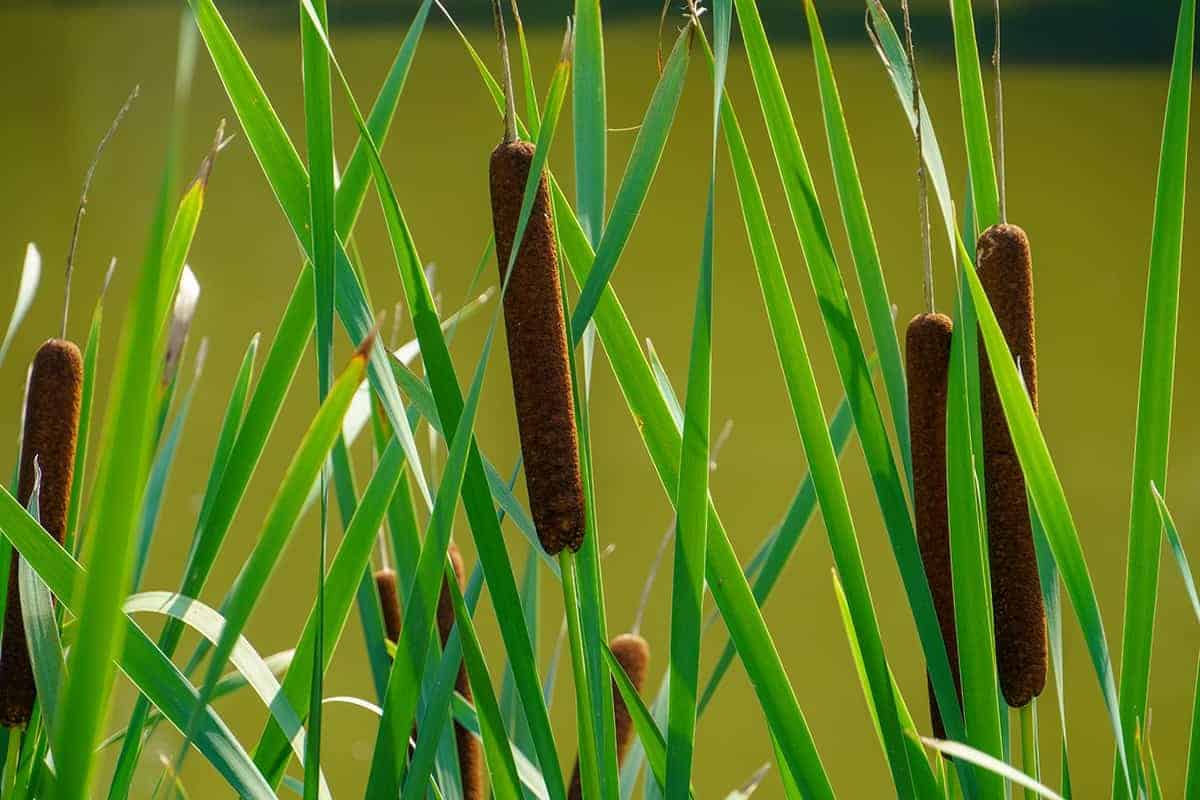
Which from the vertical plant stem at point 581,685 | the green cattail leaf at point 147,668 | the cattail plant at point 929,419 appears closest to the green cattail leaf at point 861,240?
the cattail plant at point 929,419

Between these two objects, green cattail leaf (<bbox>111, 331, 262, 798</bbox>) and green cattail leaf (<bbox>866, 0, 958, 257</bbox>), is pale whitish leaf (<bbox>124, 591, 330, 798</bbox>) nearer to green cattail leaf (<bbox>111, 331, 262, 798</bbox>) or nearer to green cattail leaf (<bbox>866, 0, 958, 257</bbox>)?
green cattail leaf (<bbox>111, 331, 262, 798</bbox>)

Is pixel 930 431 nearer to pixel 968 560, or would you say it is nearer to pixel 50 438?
pixel 968 560

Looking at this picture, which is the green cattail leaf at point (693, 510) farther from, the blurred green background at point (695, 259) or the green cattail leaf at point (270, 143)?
the blurred green background at point (695, 259)

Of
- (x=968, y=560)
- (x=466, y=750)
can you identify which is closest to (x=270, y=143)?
(x=968, y=560)

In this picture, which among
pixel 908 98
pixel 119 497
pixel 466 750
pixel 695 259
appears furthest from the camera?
pixel 695 259

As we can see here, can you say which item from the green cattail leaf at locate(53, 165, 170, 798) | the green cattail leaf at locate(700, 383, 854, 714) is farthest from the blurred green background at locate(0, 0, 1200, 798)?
the green cattail leaf at locate(53, 165, 170, 798)

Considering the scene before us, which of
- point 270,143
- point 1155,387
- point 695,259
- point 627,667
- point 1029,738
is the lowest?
point 695,259

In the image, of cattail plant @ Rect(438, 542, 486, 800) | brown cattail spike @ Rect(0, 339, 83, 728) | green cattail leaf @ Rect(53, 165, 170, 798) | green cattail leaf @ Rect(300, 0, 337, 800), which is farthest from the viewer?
cattail plant @ Rect(438, 542, 486, 800)
